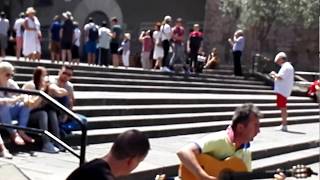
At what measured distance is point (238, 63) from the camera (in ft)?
81.7

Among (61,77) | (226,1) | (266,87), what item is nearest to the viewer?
(61,77)

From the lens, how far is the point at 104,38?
71.5 feet

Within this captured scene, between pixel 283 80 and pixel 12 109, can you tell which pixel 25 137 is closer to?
pixel 12 109

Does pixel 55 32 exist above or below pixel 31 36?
above

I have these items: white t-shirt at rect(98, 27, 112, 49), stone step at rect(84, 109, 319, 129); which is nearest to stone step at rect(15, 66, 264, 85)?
white t-shirt at rect(98, 27, 112, 49)

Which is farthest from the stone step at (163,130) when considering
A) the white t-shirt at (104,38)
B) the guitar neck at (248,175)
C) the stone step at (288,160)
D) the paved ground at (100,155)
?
the white t-shirt at (104,38)

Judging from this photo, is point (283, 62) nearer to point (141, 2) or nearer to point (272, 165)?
point (272, 165)

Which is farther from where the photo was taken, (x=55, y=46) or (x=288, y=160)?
(x=55, y=46)

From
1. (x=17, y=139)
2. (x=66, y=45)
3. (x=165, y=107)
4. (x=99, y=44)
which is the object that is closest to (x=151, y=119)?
(x=165, y=107)

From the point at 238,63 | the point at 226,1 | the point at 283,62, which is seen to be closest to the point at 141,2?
the point at 226,1

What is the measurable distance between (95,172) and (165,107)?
33.2ft

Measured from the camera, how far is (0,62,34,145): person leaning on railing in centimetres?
888

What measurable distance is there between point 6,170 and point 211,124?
23.7 ft

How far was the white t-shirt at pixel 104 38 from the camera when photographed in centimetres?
2170
